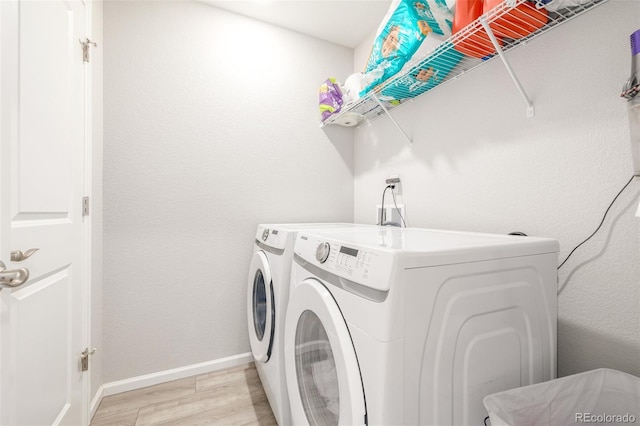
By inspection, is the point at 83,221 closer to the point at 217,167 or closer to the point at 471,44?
the point at 217,167

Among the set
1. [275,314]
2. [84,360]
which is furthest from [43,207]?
[275,314]

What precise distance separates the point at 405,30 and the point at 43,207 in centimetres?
164

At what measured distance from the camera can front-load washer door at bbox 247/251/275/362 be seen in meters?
1.29

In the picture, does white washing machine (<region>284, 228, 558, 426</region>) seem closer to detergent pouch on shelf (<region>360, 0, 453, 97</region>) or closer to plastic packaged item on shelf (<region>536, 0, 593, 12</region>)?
plastic packaged item on shelf (<region>536, 0, 593, 12</region>)

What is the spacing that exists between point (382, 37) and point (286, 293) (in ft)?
4.34

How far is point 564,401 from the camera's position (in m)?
0.76

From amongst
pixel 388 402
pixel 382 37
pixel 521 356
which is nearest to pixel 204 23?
pixel 382 37

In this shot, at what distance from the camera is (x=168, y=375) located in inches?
67.2

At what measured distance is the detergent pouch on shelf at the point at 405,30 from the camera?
111 centimetres

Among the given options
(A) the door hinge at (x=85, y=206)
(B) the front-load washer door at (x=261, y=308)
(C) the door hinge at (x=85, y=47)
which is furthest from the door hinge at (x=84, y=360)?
(C) the door hinge at (x=85, y=47)

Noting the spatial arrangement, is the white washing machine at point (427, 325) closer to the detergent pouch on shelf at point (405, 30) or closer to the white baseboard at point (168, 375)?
the detergent pouch on shelf at point (405, 30)

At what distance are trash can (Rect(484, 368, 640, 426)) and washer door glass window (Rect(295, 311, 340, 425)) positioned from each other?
501 mm

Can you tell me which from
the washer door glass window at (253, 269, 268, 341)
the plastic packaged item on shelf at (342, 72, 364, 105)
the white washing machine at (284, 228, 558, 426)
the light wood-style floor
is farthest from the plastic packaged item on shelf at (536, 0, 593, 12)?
the light wood-style floor

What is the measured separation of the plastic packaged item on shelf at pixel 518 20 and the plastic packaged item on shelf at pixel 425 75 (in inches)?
6.4
